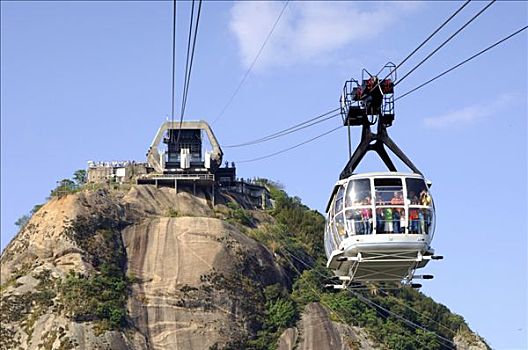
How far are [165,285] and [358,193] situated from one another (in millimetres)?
58294

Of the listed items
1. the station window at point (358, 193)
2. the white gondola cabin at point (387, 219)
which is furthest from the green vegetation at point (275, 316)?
the station window at point (358, 193)

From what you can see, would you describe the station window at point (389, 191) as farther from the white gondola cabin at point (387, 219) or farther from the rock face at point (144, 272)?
the rock face at point (144, 272)

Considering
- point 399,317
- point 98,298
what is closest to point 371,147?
point 98,298

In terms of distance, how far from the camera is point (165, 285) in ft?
292

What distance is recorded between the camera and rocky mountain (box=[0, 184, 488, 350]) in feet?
273

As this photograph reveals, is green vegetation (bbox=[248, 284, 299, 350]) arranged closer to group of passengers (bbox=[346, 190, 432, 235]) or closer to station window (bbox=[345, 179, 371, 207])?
station window (bbox=[345, 179, 371, 207])

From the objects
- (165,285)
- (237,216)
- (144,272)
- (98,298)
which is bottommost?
(98,298)

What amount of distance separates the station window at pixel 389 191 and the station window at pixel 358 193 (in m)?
0.29

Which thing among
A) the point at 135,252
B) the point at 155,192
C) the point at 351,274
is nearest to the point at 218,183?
the point at 155,192

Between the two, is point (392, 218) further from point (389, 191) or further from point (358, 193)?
point (358, 193)

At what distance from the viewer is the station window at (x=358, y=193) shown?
32300 mm

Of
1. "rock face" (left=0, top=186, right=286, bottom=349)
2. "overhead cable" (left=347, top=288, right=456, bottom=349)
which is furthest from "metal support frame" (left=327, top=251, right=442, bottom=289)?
"overhead cable" (left=347, top=288, right=456, bottom=349)

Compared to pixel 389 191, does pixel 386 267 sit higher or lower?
lower

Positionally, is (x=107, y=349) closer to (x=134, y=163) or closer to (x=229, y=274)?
(x=229, y=274)
